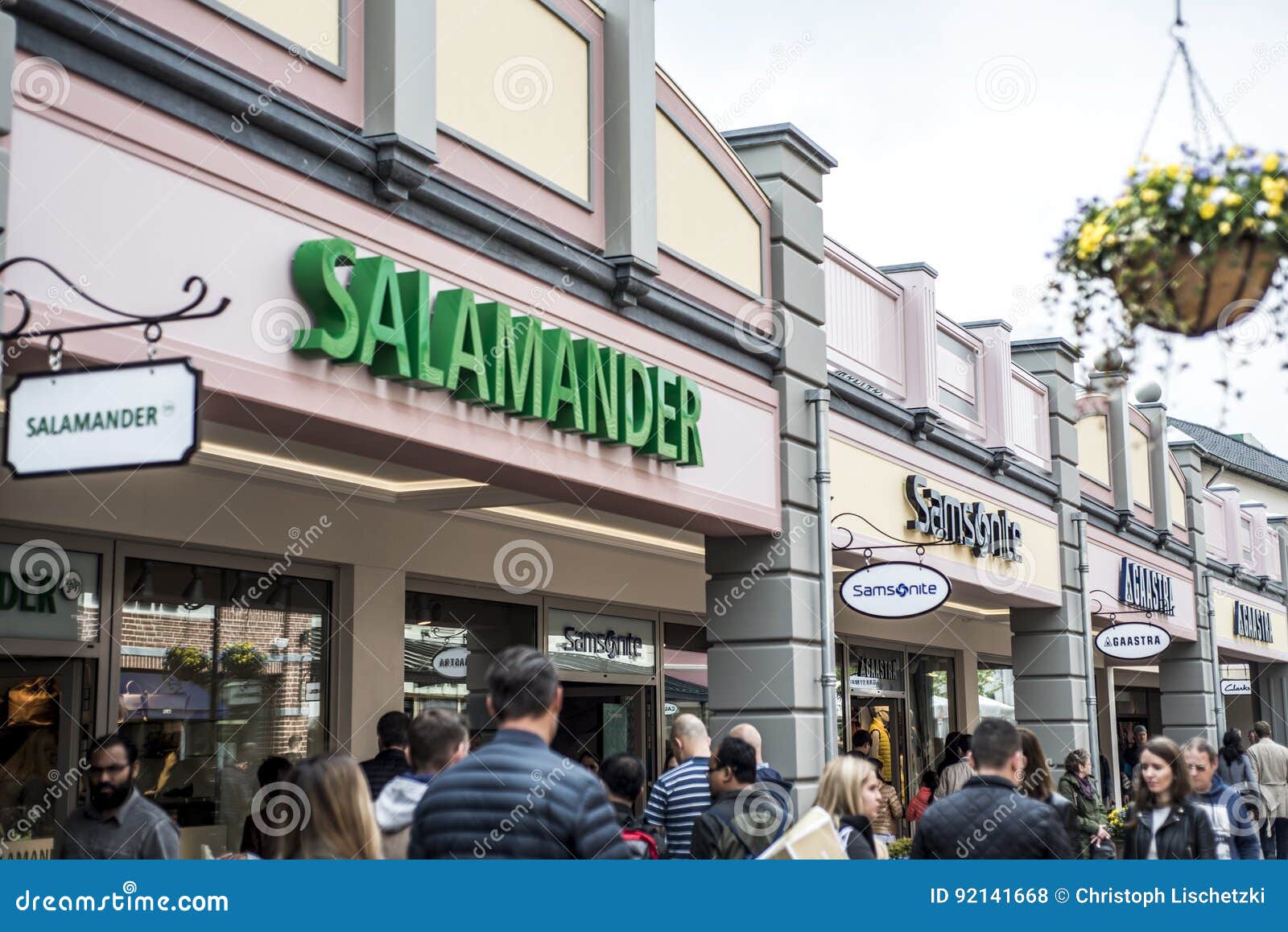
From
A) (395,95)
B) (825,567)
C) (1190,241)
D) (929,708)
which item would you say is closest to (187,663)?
(395,95)

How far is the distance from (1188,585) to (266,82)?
20.8 meters

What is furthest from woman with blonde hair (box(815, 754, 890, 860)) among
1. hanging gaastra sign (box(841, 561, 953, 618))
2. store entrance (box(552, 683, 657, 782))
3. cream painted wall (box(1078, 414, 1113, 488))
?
cream painted wall (box(1078, 414, 1113, 488))

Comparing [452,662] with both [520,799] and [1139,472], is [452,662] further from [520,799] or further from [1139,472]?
[1139,472]

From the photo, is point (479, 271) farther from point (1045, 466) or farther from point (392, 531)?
point (1045, 466)

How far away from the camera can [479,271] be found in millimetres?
8641

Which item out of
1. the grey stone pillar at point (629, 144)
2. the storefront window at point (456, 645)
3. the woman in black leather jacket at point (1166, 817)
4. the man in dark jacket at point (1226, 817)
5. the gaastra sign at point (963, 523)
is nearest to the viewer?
the woman in black leather jacket at point (1166, 817)

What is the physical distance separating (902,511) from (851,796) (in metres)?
8.07

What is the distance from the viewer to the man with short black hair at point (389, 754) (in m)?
8.36

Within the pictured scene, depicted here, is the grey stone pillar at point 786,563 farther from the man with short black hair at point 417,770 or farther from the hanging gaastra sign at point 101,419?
the hanging gaastra sign at point 101,419

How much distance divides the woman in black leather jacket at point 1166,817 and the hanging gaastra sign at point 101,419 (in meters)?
4.62

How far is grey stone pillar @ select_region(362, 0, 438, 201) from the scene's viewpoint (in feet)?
25.9

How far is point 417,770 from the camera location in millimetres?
5941

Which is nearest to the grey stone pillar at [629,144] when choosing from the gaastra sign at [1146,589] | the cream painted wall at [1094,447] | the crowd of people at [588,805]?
the crowd of people at [588,805]

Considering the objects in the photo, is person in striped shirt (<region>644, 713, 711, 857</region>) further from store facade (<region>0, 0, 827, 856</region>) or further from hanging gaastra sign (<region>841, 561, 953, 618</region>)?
hanging gaastra sign (<region>841, 561, 953, 618</region>)
